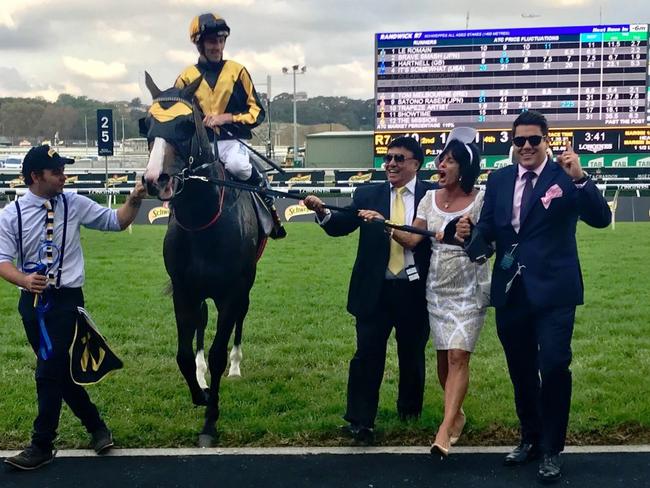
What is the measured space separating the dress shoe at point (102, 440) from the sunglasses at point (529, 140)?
2.99m

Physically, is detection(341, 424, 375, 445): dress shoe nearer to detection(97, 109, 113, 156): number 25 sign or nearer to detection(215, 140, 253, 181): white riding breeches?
detection(215, 140, 253, 181): white riding breeches

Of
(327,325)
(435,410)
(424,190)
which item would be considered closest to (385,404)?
(435,410)

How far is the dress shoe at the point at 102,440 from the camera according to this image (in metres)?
4.63

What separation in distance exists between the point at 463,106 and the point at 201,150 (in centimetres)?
2227

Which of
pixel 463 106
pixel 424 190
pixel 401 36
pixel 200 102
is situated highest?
pixel 401 36

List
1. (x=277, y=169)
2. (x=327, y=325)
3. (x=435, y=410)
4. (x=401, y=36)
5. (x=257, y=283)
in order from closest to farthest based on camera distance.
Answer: (x=435, y=410) → (x=277, y=169) → (x=327, y=325) → (x=257, y=283) → (x=401, y=36)

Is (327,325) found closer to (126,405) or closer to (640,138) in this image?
(126,405)

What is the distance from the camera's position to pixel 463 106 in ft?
85.5

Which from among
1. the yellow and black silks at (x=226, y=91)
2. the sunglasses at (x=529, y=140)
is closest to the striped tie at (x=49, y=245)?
the yellow and black silks at (x=226, y=91)

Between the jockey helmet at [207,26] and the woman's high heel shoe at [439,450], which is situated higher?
the jockey helmet at [207,26]

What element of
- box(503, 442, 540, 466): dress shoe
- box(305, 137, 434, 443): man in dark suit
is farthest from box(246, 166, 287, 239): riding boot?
box(503, 442, 540, 466): dress shoe

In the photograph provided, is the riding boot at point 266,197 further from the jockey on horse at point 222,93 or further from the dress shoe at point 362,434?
the dress shoe at point 362,434

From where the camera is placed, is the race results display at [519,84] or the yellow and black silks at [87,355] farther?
the race results display at [519,84]

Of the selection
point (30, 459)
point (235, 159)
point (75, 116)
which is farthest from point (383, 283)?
point (75, 116)
